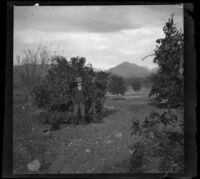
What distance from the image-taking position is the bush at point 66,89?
137 inches

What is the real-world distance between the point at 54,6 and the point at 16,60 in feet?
1.73

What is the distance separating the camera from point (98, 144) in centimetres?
345

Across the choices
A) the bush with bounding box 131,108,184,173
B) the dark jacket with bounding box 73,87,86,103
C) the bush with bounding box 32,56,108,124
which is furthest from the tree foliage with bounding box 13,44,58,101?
the bush with bounding box 131,108,184,173

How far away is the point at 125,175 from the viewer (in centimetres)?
341

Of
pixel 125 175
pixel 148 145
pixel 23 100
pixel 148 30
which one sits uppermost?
pixel 148 30

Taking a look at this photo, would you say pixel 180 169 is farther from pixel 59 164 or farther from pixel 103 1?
pixel 103 1

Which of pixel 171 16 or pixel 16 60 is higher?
pixel 171 16

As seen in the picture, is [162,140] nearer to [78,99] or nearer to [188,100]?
[188,100]

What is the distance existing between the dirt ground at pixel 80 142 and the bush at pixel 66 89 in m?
0.08

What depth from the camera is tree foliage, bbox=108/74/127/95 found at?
3.52 m

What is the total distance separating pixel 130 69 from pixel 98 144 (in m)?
0.65

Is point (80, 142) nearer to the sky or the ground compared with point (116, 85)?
nearer to the ground

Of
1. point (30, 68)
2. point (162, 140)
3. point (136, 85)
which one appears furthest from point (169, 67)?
point (30, 68)

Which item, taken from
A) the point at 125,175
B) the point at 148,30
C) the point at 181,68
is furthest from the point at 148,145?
the point at 148,30
